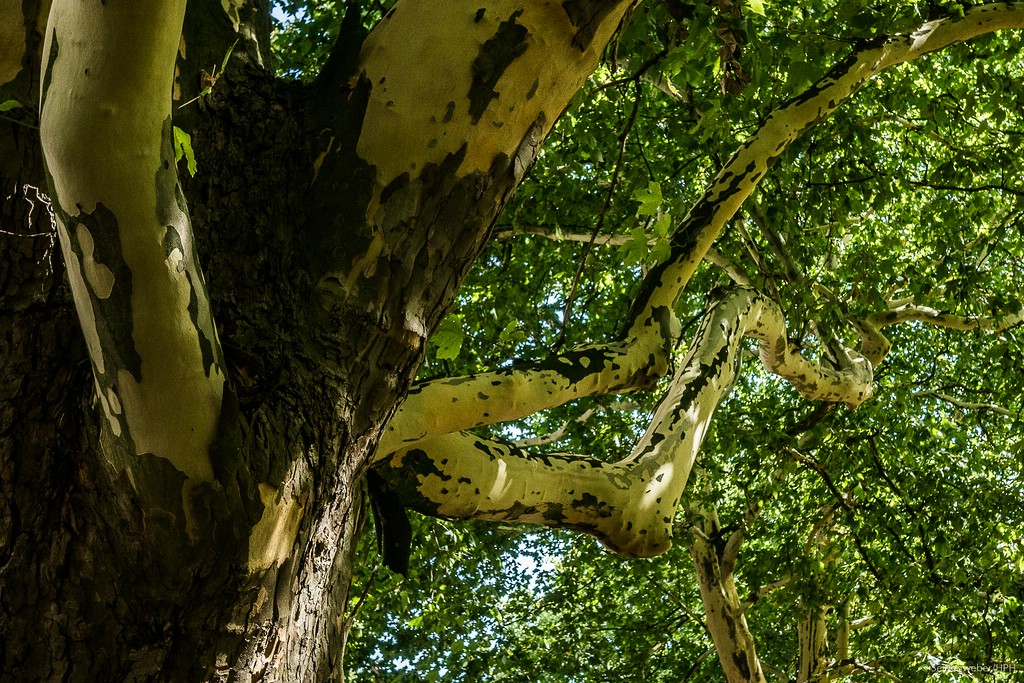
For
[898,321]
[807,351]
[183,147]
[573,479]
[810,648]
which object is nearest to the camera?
[183,147]

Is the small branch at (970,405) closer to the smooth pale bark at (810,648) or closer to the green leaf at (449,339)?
the smooth pale bark at (810,648)

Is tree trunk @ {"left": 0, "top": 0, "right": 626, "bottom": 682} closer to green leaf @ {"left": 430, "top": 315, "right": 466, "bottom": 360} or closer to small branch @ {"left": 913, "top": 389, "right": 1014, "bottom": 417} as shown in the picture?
green leaf @ {"left": 430, "top": 315, "right": 466, "bottom": 360}

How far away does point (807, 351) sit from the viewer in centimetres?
1004

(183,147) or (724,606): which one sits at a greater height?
(724,606)

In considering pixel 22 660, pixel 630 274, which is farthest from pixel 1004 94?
pixel 22 660

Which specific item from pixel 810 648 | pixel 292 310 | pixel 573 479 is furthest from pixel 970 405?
pixel 292 310

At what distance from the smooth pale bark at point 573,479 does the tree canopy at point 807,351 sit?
159 centimetres

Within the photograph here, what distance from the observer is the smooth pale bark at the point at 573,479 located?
2.57m

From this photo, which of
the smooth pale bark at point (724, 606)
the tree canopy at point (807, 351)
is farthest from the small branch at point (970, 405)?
the smooth pale bark at point (724, 606)

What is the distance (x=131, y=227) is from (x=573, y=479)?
5.66ft

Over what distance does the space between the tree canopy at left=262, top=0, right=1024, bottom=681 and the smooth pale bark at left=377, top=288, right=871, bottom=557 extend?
5.23 ft

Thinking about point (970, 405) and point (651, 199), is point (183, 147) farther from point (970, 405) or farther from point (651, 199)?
point (970, 405)

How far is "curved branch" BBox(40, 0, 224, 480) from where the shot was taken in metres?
1.28

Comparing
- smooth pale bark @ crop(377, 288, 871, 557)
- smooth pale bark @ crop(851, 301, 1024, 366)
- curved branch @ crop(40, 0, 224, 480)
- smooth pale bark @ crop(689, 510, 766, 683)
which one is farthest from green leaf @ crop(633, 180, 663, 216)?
smooth pale bark @ crop(689, 510, 766, 683)
